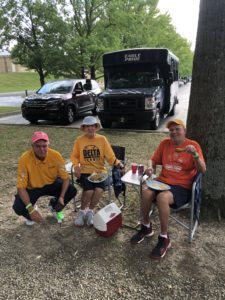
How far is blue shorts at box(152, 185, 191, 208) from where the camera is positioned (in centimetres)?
321

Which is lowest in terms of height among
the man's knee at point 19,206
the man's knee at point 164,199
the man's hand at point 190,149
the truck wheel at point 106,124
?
the truck wheel at point 106,124

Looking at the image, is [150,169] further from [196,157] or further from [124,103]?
[124,103]

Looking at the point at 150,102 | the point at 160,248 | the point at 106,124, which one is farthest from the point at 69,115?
the point at 160,248

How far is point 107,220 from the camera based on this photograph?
3408mm

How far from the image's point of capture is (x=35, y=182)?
3.56 meters

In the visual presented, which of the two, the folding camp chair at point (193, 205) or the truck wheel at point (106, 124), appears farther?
the truck wheel at point (106, 124)

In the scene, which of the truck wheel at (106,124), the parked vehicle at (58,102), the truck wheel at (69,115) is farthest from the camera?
A: the truck wheel at (69,115)

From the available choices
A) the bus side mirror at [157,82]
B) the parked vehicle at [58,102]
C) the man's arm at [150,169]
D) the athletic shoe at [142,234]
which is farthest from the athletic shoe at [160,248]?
the parked vehicle at [58,102]

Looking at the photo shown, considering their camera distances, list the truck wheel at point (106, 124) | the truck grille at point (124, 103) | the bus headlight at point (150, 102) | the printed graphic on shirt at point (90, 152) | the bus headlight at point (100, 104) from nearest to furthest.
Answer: the printed graphic on shirt at point (90, 152) → the bus headlight at point (150, 102) → the truck grille at point (124, 103) → the bus headlight at point (100, 104) → the truck wheel at point (106, 124)

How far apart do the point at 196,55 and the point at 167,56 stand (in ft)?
20.8

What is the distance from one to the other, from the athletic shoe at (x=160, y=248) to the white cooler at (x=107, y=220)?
593 mm

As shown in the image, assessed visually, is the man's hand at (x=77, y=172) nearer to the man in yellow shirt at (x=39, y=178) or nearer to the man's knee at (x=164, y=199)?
the man in yellow shirt at (x=39, y=178)

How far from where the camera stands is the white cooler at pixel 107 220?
3416 millimetres

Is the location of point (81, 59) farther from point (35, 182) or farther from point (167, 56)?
point (35, 182)
